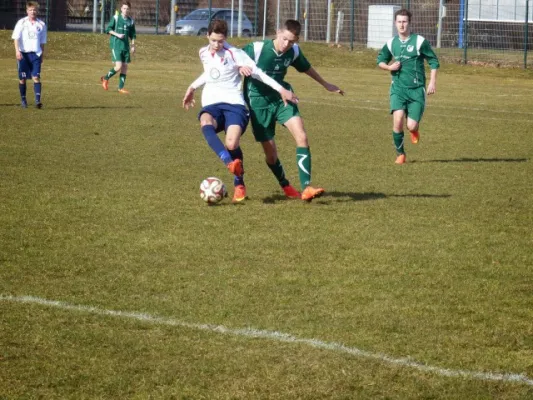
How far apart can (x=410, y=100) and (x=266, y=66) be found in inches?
164

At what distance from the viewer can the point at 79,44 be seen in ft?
132

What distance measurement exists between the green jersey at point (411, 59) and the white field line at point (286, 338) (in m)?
8.47

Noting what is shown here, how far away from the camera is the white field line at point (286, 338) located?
17.3 feet

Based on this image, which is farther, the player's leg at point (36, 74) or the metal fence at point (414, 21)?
the metal fence at point (414, 21)

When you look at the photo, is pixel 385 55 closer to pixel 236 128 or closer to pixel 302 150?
pixel 302 150

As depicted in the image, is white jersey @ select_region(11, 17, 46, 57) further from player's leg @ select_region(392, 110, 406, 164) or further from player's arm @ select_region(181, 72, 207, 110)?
player's arm @ select_region(181, 72, 207, 110)

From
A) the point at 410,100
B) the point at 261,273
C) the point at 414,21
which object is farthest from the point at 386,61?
the point at 414,21

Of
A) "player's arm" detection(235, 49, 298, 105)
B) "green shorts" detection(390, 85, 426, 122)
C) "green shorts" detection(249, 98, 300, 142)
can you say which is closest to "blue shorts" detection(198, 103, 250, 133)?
"green shorts" detection(249, 98, 300, 142)

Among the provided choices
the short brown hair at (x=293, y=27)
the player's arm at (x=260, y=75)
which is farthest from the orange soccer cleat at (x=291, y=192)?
the short brown hair at (x=293, y=27)

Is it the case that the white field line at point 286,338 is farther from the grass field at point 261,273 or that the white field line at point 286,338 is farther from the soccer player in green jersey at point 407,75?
the soccer player in green jersey at point 407,75

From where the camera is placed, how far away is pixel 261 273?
7.46 metres

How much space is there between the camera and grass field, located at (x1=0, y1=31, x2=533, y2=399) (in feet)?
17.4

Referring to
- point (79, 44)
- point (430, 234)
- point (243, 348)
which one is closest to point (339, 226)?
point (430, 234)

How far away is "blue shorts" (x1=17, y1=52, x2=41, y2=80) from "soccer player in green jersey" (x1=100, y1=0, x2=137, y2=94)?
15.1 feet
